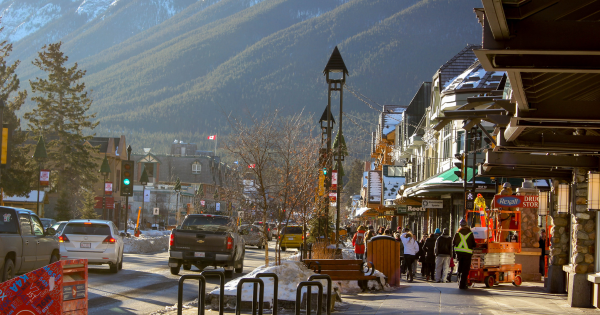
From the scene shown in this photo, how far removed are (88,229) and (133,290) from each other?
5.61m

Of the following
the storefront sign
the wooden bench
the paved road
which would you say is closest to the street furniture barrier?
the paved road

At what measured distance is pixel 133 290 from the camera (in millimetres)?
15773

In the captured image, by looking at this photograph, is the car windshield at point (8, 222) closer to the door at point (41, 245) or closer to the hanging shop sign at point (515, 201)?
the door at point (41, 245)

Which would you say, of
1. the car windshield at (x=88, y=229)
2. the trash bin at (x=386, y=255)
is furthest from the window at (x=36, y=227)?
the trash bin at (x=386, y=255)

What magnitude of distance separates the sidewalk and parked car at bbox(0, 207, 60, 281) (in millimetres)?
4225

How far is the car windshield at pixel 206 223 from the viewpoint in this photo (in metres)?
20.4

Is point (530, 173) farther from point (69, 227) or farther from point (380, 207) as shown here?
point (380, 207)

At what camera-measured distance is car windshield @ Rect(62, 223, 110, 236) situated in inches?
810

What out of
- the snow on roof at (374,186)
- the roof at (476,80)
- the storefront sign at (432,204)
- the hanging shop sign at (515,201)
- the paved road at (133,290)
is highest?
the roof at (476,80)

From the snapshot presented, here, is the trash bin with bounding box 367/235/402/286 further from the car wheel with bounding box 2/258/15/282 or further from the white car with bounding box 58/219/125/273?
the car wheel with bounding box 2/258/15/282

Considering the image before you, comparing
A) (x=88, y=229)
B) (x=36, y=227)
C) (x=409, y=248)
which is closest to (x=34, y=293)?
(x=36, y=227)

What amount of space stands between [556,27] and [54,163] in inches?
2229

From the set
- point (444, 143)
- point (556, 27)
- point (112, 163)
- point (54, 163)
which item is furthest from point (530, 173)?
point (112, 163)

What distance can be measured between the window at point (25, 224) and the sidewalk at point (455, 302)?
5100mm
